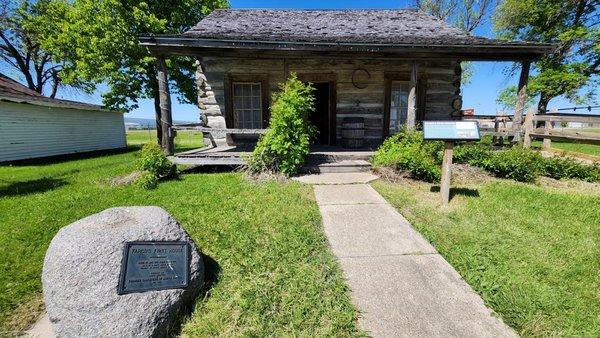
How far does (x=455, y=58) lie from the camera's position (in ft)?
24.5

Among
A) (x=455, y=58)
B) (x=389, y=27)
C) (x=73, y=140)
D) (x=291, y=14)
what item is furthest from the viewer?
(x=73, y=140)

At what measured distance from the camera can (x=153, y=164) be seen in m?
6.26

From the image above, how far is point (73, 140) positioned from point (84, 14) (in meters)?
6.31

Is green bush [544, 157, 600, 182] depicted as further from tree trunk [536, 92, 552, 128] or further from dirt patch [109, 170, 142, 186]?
tree trunk [536, 92, 552, 128]

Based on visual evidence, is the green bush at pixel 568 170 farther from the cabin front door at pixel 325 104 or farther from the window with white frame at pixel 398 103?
the cabin front door at pixel 325 104

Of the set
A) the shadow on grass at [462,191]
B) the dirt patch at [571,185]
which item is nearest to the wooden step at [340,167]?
the shadow on grass at [462,191]

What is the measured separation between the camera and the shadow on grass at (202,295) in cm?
220

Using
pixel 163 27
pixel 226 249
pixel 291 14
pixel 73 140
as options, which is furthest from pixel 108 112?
pixel 226 249

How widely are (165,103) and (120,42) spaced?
9.32 meters

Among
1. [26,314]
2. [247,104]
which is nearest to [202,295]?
[26,314]

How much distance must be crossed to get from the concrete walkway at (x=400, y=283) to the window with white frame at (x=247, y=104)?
6.09 m

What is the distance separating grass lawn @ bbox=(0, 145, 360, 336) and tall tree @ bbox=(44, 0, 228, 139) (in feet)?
31.5

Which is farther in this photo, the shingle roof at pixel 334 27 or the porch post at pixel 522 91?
the porch post at pixel 522 91

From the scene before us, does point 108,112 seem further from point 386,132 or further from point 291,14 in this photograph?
point 386,132
